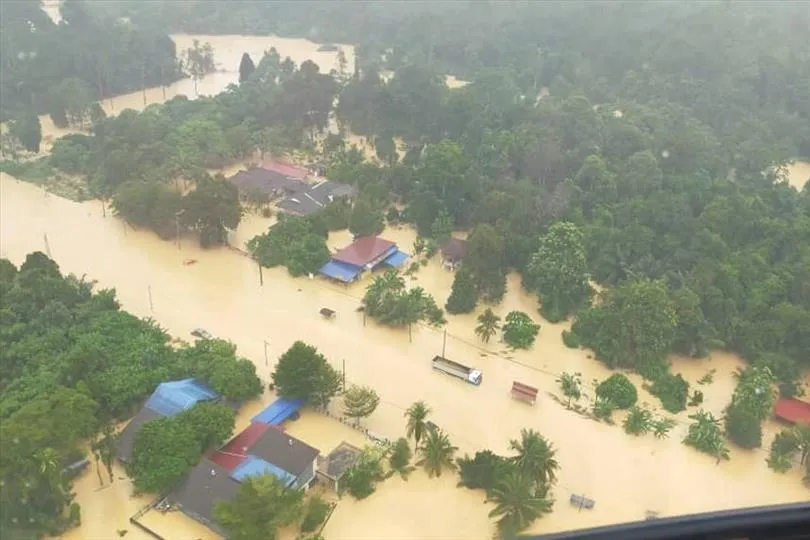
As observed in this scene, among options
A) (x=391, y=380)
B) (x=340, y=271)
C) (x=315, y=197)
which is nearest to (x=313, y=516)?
(x=391, y=380)

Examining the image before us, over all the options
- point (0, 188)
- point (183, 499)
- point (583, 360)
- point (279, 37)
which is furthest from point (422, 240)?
point (279, 37)

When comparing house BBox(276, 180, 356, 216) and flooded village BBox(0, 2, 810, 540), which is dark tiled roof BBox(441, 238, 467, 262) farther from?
house BBox(276, 180, 356, 216)

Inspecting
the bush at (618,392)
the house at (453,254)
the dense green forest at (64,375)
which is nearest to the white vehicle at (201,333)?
the dense green forest at (64,375)

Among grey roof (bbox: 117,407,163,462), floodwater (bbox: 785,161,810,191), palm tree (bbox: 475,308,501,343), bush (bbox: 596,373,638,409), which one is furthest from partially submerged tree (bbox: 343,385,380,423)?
floodwater (bbox: 785,161,810,191)

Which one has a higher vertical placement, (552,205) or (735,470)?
Result: (552,205)

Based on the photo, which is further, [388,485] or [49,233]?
[49,233]

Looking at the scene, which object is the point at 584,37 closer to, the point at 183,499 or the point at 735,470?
the point at 735,470
